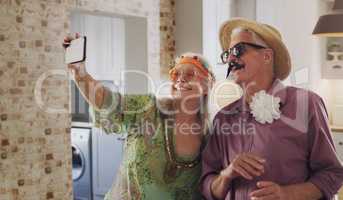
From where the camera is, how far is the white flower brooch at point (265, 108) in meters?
1.28

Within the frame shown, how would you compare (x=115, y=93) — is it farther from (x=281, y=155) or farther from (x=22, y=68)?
(x=22, y=68)

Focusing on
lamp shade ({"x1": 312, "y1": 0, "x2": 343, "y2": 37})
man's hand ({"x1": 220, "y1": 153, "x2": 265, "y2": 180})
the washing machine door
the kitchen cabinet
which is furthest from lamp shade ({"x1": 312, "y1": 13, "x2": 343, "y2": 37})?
the washing machine door

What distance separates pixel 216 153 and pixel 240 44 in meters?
0.33

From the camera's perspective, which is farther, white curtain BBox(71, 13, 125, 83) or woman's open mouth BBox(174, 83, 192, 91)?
white curtain BBox(71, 13, 125, 83)

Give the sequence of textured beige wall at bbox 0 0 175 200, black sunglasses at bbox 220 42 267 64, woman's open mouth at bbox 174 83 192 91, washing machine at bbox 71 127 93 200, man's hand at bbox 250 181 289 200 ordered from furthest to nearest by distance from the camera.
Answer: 1. washing machine at bbox 71 127 93 200
2. textured beige wall at bbox 0 0 175 200
3. woman's open mouth at bbox 174 83 192 91
4. black sunglasses at bbox 220 42 267 64
5. man's hand at bbox 250 181 289 200

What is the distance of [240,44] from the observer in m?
1.33

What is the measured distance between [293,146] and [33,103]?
1.36 meters

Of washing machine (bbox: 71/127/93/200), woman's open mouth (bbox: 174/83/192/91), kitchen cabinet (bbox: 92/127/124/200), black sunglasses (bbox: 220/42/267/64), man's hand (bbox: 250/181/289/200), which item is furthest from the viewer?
washing machine (bbox: 71/127/93/200)

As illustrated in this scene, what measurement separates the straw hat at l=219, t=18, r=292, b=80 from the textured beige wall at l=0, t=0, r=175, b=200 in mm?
1125

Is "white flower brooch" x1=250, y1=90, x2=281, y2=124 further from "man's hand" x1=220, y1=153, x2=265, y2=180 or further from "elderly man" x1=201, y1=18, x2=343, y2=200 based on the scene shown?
"man's hand" x1=220, y1=153, x2=265, y2=180

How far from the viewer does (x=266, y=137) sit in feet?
4.18

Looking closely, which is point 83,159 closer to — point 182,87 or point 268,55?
point 182,87

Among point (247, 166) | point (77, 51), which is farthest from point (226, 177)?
point (77, 51)

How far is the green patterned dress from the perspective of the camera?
4.90 feet
